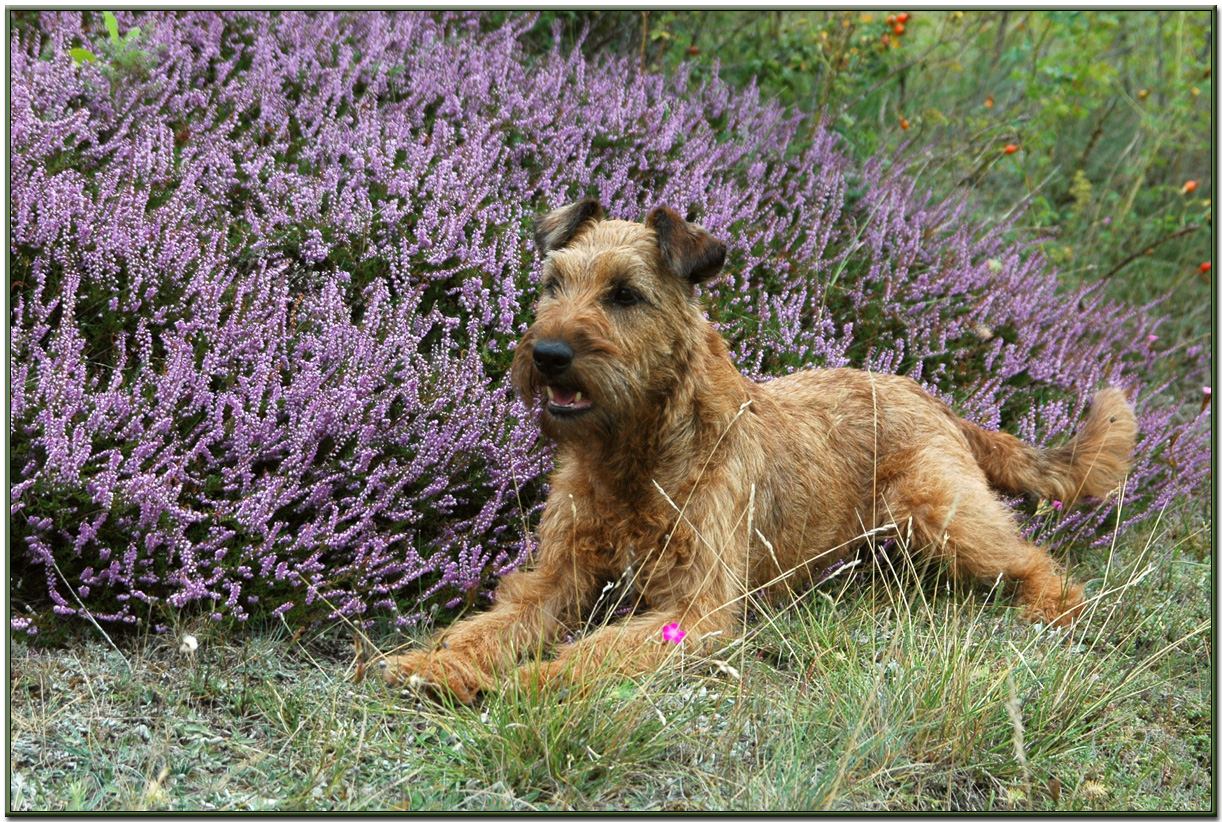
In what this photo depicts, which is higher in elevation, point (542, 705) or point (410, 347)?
point (410, 347)

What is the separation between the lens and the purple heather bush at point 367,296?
3475mm

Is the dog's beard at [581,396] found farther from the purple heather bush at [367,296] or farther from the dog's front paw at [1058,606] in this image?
the dog's front paw at [1058,606]

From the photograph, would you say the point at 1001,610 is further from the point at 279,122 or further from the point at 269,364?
the point at 279,122

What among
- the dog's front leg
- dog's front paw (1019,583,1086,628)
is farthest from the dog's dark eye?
dog's front paw (1019,583,1086,628)

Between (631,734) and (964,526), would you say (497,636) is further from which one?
(964,526)

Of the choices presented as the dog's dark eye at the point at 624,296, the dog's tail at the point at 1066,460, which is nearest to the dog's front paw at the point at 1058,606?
the dog's tail at the point at 1066,460

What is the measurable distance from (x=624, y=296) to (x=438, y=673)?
1.48 meters

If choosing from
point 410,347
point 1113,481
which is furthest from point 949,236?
point 410,347

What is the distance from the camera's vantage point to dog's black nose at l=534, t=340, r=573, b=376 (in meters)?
3.27

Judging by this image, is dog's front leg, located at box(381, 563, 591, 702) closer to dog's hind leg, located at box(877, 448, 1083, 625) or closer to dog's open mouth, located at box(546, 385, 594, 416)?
dog's open mouth, located at box(546, 385, 594, 416)

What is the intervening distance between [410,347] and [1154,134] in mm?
7148

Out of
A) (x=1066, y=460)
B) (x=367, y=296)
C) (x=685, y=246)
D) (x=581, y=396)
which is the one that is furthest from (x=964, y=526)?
(x=367, y=296)

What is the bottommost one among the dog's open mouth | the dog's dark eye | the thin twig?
the dog's open mouth

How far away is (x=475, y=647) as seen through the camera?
3475 millimetres
